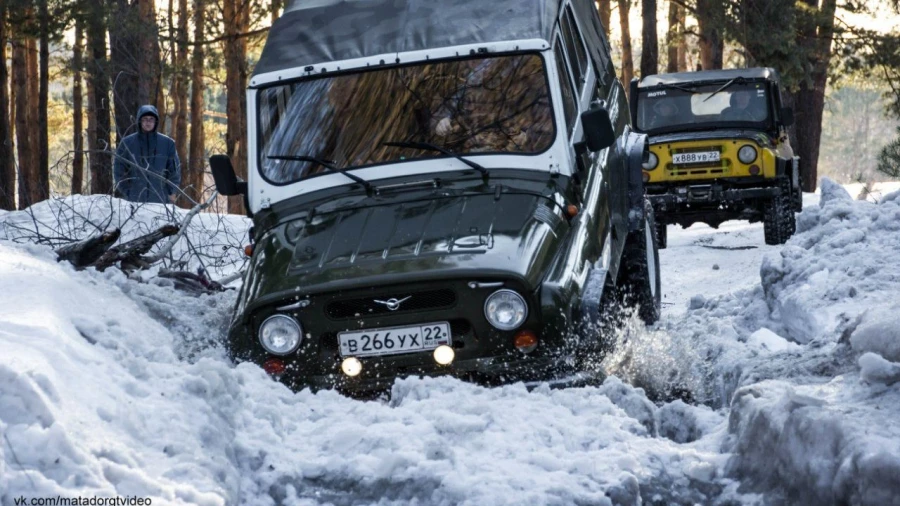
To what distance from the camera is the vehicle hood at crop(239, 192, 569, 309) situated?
547 cm

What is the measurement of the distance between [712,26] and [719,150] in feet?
35.4

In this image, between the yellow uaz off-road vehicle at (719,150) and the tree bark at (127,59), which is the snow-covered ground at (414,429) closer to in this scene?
the yellow uaz off-road vehicle at (719,150)

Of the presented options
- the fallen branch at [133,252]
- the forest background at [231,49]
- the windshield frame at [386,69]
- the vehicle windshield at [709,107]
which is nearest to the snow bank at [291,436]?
the windshield frame at [386,69]

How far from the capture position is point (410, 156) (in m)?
6.50

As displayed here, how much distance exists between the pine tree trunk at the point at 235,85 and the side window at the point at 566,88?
18879 mm

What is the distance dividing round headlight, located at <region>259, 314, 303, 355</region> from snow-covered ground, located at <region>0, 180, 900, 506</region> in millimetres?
390

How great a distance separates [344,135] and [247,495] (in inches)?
106

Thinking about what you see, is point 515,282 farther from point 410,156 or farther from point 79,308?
point 79,308

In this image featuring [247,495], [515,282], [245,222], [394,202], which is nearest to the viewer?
[247,495]

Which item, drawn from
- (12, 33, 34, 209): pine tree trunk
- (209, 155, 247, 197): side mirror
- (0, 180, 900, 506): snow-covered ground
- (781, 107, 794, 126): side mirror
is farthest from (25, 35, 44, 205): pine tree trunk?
(0, 180, 900, 506): snow-covered ground

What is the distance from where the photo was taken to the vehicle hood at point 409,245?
547cm

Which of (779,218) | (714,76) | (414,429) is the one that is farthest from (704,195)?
(414,429)

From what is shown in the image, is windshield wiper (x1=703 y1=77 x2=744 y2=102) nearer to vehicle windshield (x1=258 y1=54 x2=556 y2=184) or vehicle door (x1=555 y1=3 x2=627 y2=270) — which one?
vehicle door (x1=555 y1=3 x2=627 y2=270)

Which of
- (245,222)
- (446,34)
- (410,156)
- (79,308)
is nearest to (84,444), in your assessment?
(79,308)
